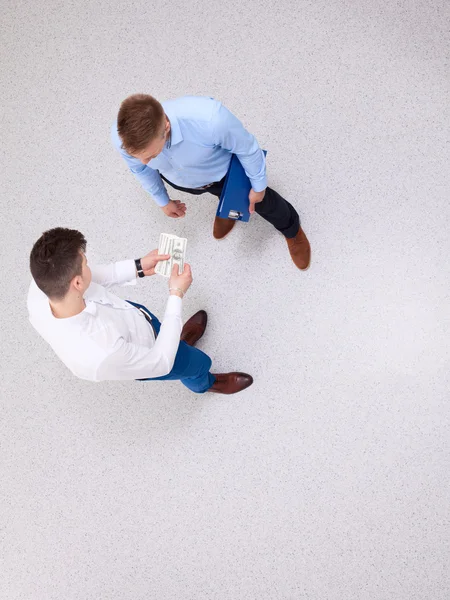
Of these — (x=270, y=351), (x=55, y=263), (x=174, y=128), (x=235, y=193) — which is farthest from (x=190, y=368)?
(x=174, y=128)

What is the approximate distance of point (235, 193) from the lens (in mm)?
1936

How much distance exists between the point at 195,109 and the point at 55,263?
0.63 meters

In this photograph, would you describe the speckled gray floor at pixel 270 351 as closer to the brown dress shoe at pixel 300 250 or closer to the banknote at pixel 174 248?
the brown dress shoe at pixel 300 250

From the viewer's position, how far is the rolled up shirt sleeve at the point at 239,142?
1612 mm

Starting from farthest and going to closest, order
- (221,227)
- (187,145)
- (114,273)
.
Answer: (221,227) → (114,273) → (187,145)

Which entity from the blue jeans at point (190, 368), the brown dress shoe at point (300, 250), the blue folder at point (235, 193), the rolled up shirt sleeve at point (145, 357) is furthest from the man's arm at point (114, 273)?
the brown dress shoe at point (300, 250)

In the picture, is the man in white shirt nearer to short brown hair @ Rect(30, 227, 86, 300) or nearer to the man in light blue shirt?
short brown hair @ Rect(30, 227, 86, 300)

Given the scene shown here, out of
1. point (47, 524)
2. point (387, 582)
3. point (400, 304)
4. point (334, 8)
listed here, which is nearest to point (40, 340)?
point (47, 524)

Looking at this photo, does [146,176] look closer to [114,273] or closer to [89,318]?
[114,273]

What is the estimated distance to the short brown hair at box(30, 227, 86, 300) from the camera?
1418 mm

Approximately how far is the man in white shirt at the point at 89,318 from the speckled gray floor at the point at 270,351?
31.1 inches

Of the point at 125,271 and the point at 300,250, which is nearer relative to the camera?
the point at 125,271

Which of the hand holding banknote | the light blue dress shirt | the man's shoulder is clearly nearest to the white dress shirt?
the hand holding banknote

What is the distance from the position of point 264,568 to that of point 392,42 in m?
2.54
